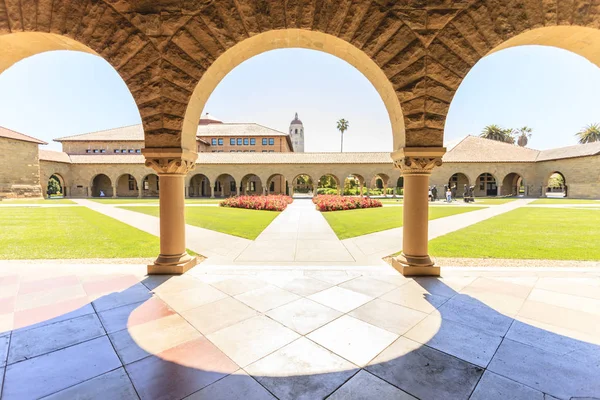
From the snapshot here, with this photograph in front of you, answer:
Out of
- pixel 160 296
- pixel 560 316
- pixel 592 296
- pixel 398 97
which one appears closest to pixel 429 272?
pixel 560 316

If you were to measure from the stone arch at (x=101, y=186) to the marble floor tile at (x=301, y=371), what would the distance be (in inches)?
1908

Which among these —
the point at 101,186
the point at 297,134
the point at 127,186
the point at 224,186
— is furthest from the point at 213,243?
the point at 297,134

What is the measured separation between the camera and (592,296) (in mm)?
4117

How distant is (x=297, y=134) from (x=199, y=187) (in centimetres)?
6351

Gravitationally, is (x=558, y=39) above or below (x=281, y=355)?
above

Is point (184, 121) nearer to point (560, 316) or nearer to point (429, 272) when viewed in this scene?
point (429, 272)

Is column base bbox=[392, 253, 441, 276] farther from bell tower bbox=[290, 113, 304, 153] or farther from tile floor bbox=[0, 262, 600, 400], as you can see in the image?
bell tower bbox=[290, 113, 304, 153]

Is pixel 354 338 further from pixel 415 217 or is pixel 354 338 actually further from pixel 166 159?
pixel 166 159

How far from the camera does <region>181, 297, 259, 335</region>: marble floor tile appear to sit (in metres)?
3.27

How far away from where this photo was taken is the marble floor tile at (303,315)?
3.24 metres

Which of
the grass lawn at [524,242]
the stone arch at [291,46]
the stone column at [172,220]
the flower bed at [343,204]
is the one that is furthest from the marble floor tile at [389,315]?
the flower bed at [343,204]

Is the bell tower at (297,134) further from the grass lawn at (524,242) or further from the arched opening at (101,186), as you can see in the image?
the grass lawn at (524,242)

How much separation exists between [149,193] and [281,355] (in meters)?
45.9

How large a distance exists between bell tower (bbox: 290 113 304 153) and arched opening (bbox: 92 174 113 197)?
65.8m
